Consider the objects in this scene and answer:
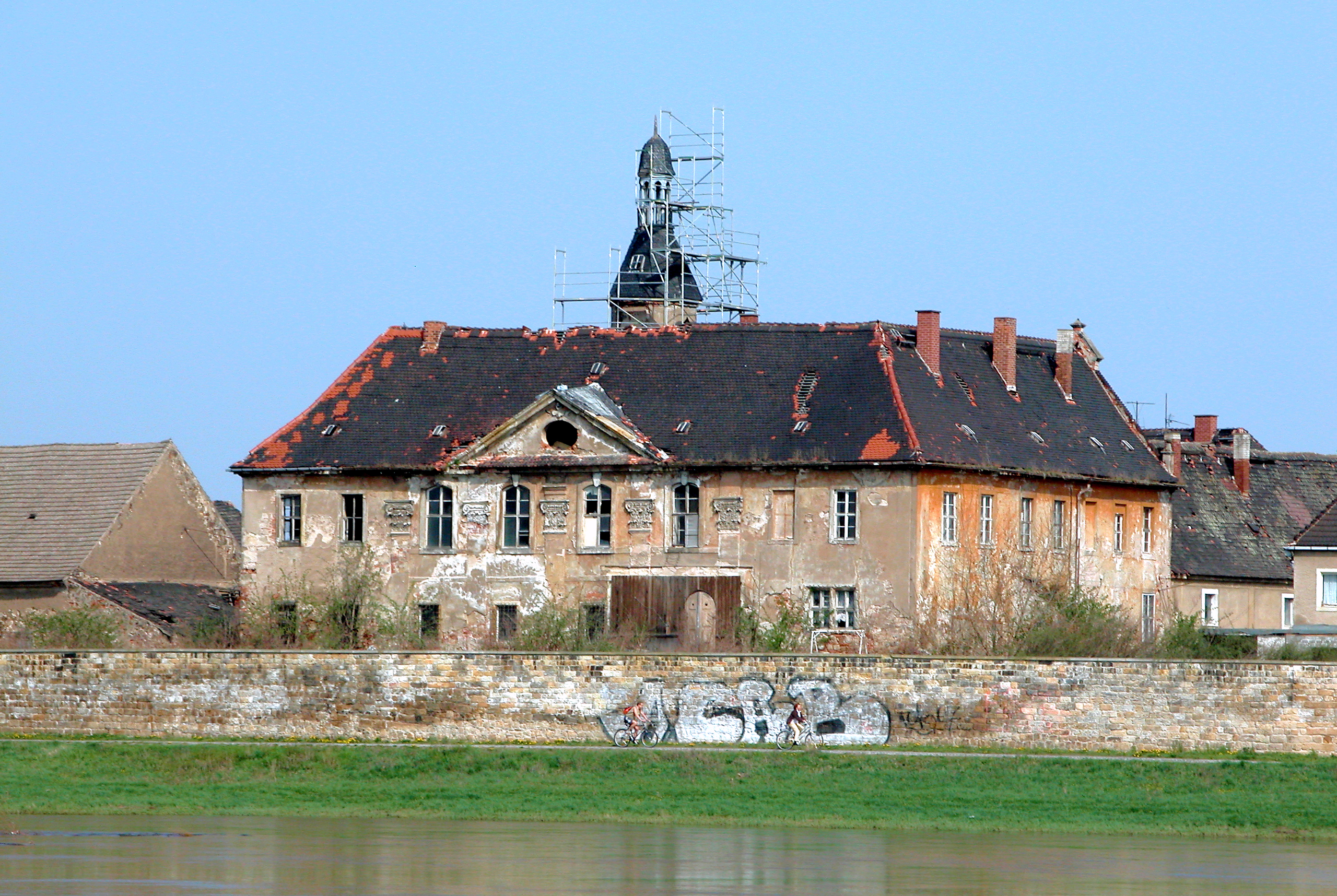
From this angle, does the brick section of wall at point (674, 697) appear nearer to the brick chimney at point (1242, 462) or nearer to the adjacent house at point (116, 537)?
the adjacent house at point (116, 537)

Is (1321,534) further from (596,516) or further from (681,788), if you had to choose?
(681,788)

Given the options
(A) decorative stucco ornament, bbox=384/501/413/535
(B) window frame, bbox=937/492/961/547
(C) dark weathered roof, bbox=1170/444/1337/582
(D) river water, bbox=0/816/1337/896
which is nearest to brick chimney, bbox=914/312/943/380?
(B) window frame, bbox=937/492/961/547

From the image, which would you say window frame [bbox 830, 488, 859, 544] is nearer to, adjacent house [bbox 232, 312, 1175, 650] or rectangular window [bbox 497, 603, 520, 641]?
adjacent house [bbox 232, 312, 1175, 650]

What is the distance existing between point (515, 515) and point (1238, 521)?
2288 cm

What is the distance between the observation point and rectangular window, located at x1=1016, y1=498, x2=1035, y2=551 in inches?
2168

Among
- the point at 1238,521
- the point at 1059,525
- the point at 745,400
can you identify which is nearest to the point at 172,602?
the point at 745,400

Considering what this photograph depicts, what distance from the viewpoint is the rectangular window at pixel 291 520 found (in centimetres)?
5731

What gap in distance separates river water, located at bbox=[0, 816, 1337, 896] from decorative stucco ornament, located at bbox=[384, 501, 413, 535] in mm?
24909

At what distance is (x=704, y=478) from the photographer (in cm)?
5422

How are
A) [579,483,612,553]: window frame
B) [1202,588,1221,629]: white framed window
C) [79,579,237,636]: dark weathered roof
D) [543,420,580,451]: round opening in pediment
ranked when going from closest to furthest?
[79,579,237,636]: dark weathered roof < [579,483,612,553]: window frame < [543,420,580,451]: round opening in pediment < [1202,588,1221,629]: white framed window

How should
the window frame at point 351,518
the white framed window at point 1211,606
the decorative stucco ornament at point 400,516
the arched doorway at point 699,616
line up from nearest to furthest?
the arched doorway at point 699,616
the decorative stucco ornament at point 400,516
the window frame at point 351,518
the white framed window at point 1211,606

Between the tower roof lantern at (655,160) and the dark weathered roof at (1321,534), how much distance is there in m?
27.0

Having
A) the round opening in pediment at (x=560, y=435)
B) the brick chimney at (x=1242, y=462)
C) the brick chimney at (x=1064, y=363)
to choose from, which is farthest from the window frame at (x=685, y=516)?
the brick chimney at (x=1242, y=462)

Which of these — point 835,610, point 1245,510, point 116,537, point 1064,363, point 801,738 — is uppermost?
Result: point 1064,363
